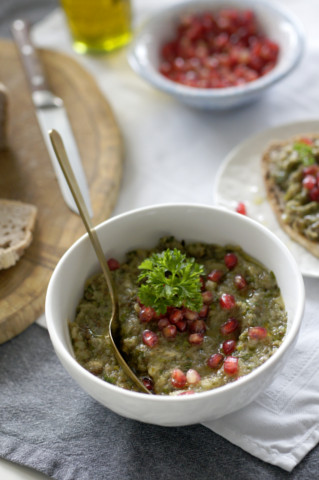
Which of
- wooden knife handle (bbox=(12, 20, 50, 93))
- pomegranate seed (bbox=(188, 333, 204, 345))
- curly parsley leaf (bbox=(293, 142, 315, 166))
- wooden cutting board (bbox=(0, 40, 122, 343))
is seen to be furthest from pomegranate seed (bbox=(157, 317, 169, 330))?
wooden knife handle (bbox=(12, 20, 50, 93))

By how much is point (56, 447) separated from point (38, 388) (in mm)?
328

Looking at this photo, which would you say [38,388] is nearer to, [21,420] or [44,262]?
[21,420]

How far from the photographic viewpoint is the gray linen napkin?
89.0 inches

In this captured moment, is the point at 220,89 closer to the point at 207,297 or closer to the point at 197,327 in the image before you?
the point at 207,297

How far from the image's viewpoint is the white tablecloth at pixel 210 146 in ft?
7.83

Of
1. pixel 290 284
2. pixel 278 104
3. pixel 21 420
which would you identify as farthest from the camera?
pixel 278 104

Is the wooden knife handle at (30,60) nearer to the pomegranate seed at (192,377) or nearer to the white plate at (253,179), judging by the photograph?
the white plate at (253,179)

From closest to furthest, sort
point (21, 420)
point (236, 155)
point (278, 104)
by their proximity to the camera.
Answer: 1. point (21, 420)
2. point (236, 155)
3. point (278, 104)

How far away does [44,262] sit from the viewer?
10.0 ft

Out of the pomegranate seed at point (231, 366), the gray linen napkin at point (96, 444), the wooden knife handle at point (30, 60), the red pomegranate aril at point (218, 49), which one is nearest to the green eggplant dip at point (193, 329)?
the pomegranate seed at point (231, 366)

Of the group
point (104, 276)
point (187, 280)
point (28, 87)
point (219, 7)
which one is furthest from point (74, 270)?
point (219, 7)

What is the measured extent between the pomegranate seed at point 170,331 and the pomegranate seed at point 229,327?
0.19 metres

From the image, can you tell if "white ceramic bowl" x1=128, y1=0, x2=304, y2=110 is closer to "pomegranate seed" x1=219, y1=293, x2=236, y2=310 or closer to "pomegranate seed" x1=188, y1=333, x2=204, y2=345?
"pomegranate seed" x1=219, y1=293, x2=236, y2=310

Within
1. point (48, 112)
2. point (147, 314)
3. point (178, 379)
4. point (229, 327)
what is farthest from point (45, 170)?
point (178, 379)
